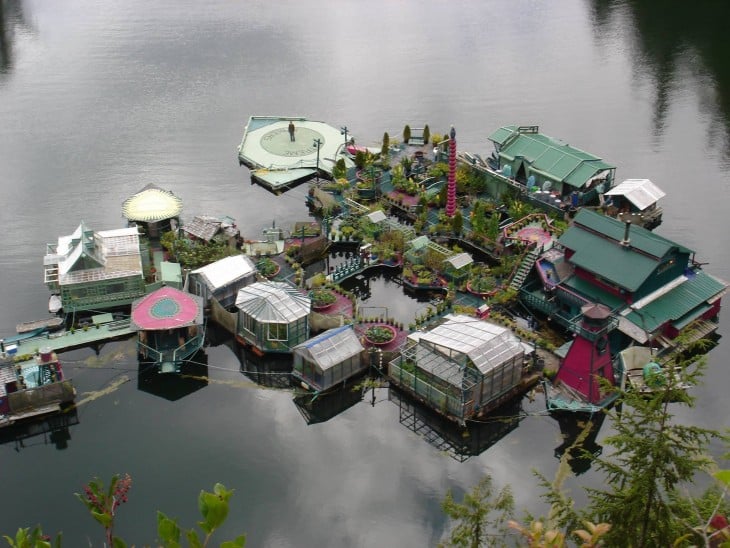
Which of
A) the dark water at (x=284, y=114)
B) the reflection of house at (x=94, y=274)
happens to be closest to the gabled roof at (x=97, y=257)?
the reflection of house at (x=94, y=274)

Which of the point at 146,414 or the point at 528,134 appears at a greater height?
the point at 528,134

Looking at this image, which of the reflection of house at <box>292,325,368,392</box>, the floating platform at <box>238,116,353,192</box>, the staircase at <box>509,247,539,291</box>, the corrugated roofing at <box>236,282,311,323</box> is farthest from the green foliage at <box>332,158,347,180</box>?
the reflection of house at <box>292,325,368,392</box>

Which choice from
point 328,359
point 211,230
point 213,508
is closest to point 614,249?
point 328,359

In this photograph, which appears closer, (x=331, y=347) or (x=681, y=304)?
(x=331, y=347)

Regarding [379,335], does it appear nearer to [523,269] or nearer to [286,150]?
[523,269]

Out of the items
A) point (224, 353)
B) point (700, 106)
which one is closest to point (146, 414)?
point (224, 353)

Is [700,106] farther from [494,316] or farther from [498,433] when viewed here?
[498,433]

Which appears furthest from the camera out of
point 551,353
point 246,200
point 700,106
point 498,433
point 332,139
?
point 700,106

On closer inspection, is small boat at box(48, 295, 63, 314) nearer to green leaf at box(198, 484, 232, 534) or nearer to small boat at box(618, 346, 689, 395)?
small boat at box(618, 346, 689, 395)
